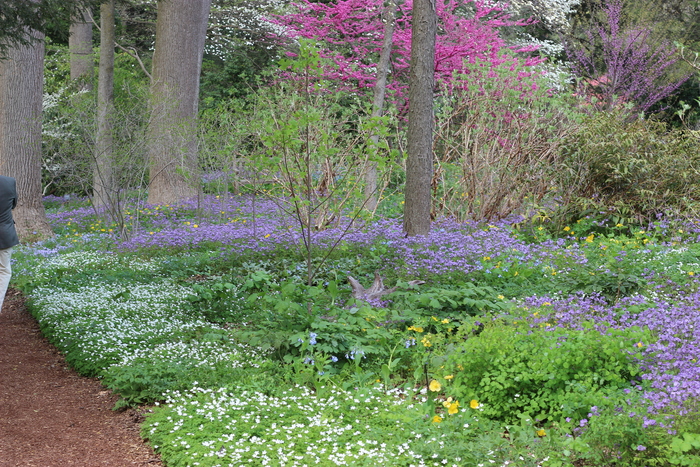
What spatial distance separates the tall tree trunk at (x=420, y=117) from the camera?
753 cm

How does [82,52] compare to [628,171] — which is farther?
[82,52]

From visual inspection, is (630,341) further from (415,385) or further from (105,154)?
(105,154)

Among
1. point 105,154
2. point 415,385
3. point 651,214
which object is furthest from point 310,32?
point 415,385

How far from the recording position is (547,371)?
356cm

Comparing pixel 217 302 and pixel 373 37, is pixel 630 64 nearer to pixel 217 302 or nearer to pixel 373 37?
pixel 373 37

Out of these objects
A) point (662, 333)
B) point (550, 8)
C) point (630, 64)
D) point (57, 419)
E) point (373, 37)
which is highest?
point (550, 8)

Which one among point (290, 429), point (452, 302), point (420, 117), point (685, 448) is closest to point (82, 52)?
point (420, 117)

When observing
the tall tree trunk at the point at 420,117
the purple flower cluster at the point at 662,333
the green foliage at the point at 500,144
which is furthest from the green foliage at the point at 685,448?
the green foliage at the point at 500,144

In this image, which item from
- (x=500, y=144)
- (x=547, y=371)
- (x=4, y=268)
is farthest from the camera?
(x=500, y=144)

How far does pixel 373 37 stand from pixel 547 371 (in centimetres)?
1347

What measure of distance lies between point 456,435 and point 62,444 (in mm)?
2285

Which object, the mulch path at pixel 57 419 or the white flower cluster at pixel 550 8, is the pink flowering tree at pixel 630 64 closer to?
the white flower cluster at pixel 550 8

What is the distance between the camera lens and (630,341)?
12.0 feet

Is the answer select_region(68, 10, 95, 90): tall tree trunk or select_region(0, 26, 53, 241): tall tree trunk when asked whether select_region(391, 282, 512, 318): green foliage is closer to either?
select_region(0, 26, 53, 241): tall tree trunk
